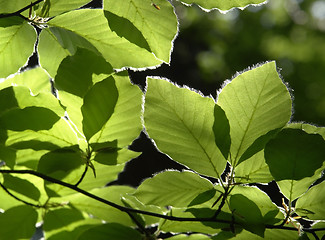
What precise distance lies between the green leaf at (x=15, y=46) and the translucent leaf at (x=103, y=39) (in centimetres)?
3

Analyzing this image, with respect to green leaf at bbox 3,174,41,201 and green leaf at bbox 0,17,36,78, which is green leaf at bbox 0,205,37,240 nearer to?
green leaf at bbox 3,174,41,201

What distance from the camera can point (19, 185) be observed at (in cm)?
55

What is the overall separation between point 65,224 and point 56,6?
0.97 ft

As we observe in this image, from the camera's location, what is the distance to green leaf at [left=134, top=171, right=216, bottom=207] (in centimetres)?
47

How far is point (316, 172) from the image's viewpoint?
0.47 m

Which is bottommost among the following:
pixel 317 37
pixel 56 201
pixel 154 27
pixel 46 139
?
pixel 317 37

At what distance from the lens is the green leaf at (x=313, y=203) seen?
1.57 ft

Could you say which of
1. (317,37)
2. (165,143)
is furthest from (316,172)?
(317,37)

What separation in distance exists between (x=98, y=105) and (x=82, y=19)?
12cm

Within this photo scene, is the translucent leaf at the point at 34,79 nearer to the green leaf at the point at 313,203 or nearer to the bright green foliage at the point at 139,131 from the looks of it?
the bright green foliage at the point at 139,131

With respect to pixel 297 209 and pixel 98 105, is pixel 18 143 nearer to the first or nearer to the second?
pixel 98 105

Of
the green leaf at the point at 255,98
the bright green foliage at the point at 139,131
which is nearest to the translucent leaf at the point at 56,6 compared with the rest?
the bright green foliage at the point at 139,131

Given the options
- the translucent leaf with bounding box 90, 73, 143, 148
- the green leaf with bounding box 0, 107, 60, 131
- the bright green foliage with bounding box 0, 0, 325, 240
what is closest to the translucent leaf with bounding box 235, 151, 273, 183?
the bright green foliage with bounding box 0, 0, 325, 240

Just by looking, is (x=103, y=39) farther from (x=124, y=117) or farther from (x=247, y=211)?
(x=247, y=211)
